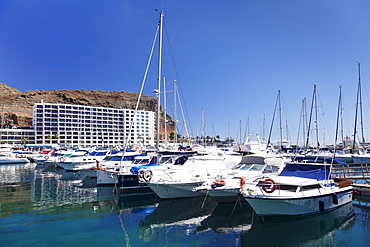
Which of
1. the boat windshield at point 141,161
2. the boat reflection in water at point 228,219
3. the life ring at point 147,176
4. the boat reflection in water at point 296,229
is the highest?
the life ring at point 147,176

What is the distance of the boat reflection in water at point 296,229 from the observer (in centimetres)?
1105

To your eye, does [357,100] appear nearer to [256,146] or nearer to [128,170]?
[256,146]

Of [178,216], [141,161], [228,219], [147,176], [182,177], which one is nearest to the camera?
[228,219]

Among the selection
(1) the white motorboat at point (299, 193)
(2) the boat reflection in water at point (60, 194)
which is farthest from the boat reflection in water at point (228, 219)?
(2) the boat reflection in water at point (60, 194)

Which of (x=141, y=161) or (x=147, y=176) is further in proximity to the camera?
(x=141, y=161)

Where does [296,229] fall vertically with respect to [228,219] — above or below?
above

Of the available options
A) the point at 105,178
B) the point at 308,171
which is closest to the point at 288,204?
the point at 308,171

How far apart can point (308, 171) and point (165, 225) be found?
8.70 meters

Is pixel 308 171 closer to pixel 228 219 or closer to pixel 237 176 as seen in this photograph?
pixel 237 176

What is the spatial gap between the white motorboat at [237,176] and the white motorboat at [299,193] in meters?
1.45

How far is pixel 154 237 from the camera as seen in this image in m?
11.6

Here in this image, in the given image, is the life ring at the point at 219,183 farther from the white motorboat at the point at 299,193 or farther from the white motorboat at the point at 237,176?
the white motorboat at the point at 299,193

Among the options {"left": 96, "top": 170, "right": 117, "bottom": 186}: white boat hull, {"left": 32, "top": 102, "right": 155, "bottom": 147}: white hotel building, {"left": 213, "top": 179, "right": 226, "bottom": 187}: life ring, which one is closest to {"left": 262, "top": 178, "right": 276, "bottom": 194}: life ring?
{"left": 213, "top": 179, "right": 226, "bottom": 187}: life ring

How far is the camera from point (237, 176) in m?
16.9
